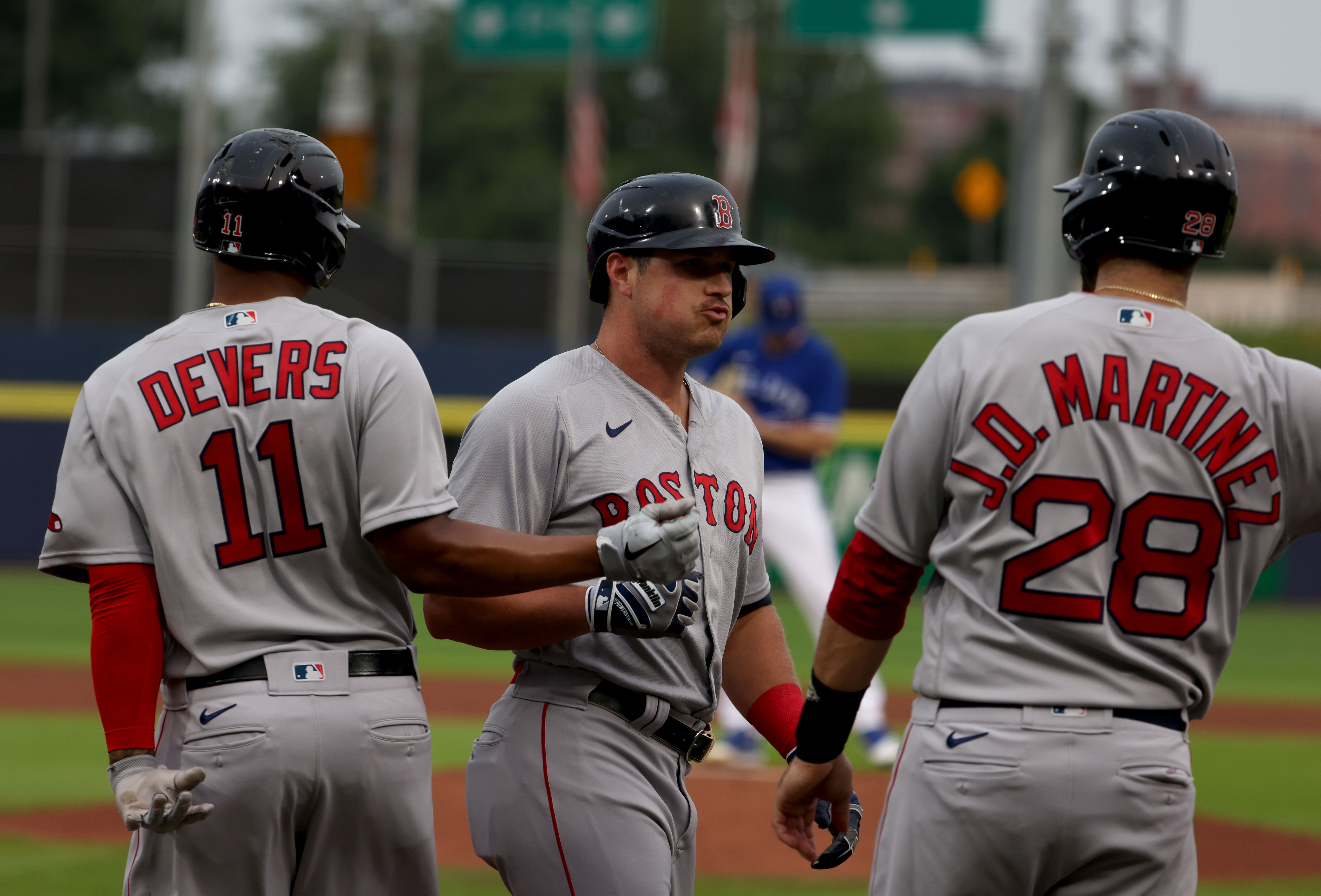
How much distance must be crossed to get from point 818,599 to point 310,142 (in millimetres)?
4861

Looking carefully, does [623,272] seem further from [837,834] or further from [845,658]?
[837,834]

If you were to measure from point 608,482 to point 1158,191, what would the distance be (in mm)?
1192

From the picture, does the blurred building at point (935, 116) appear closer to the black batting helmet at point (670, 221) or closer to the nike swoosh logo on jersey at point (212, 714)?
the black batting helmet at point (670, 221)

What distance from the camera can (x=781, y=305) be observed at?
24.5 feet

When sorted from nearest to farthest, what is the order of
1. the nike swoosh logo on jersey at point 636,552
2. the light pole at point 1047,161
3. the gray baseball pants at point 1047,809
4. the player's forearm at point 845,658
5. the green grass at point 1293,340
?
the gray baseball pants at point 1047,809, the nike swoosh logo on jersey at point 636,552, the player's forearm at point 845,658, the light pole at point 1047,161, the green grass at point 1293,340

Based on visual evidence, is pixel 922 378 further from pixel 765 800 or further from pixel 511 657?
pixel 511 657

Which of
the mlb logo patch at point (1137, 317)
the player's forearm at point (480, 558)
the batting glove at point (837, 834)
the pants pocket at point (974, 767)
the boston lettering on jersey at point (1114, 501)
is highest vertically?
the mlb logo patch at point (1137, 317)

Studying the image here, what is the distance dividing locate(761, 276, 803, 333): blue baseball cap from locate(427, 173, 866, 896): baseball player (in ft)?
13.0

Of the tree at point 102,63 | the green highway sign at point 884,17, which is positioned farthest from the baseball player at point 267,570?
the tree at point 102,63

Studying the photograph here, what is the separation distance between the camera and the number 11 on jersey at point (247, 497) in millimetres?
2859

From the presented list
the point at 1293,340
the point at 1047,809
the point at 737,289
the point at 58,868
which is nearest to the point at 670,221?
the point at 737,289

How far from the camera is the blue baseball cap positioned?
7445 mm

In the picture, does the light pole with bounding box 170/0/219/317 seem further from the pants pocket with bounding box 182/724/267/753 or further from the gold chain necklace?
the gold chain necklace

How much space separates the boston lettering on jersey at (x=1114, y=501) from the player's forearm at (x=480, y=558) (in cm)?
71
